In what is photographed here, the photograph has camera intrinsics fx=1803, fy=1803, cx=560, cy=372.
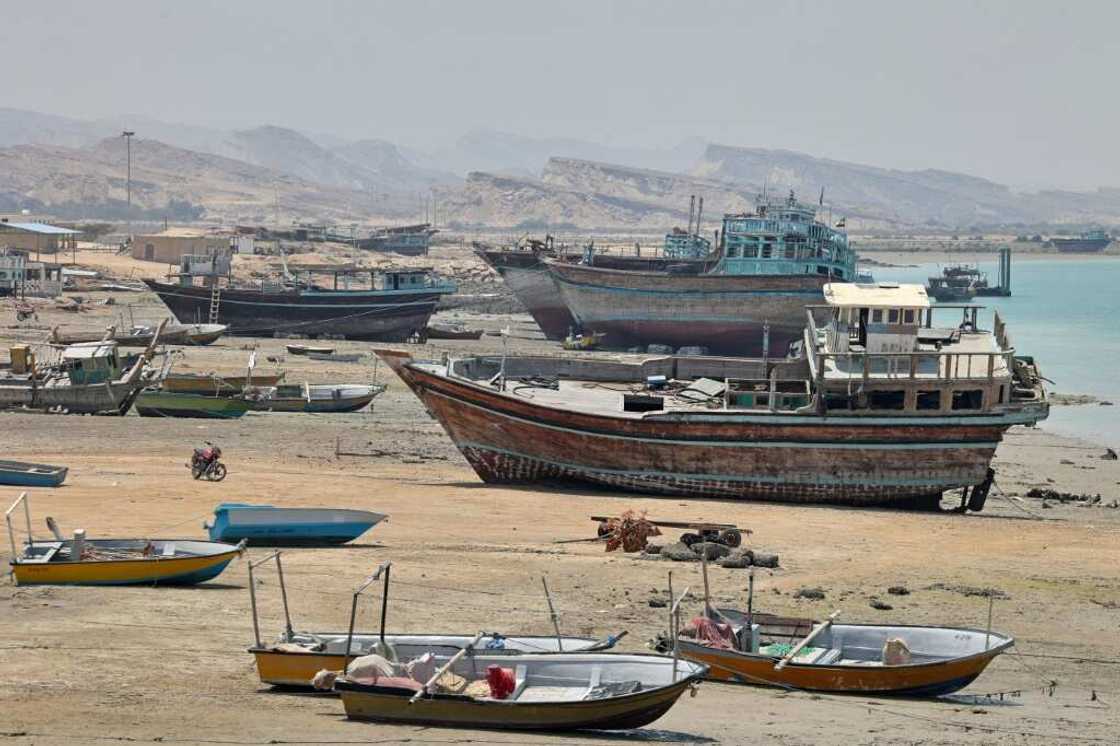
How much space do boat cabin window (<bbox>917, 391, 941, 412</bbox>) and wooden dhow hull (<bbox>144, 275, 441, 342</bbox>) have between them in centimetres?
4047

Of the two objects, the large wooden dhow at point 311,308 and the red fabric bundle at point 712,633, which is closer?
the red fabric bundle at point 712,633

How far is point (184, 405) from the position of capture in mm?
42875

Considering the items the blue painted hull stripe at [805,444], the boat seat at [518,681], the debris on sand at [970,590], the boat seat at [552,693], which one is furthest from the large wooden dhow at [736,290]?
the boat seat at [552,693]

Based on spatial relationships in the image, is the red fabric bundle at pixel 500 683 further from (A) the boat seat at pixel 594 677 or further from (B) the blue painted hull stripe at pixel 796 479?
(B) the blue painted hull stripe at pixel 796 479

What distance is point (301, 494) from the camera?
3016cm

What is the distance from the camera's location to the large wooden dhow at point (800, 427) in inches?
1252

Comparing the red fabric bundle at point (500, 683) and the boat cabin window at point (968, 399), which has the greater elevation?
the boat cabin window at point (968, 399)

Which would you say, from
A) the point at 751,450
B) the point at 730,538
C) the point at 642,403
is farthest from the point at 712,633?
the point at 642,403

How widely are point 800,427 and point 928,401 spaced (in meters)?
2.37

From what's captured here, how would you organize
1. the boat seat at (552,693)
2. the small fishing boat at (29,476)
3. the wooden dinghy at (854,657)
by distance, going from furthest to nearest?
the small fishing boat at (29,476), the wooden dinghy at (854,657), the boat seat at (552,693)

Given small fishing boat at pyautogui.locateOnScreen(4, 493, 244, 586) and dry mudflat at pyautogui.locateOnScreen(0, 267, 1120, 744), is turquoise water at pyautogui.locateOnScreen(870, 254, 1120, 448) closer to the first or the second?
dry mudflat at pyautogui.locateOnScreen(0, 267, 1120, 744)

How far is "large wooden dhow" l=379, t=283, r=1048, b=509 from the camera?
31797 millimetres

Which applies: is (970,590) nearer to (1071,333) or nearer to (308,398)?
Result: (308,398)

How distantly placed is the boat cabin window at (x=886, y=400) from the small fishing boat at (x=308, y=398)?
16818mm
